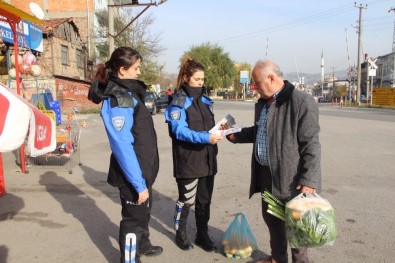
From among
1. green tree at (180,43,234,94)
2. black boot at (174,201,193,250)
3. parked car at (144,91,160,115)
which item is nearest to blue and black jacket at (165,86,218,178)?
black boot at (174,201,193,250)

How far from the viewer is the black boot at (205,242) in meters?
3.89

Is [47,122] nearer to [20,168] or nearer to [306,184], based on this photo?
[306,184]

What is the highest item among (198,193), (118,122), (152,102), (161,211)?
(152,102)

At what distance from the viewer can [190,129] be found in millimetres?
3537

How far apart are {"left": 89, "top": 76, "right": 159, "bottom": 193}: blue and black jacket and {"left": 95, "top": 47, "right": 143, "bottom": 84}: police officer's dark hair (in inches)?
3.2

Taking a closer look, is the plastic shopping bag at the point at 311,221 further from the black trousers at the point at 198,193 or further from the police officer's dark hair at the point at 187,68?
the police officer's dark hair at the point at 187,68

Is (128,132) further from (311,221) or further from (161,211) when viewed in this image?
(161,211)

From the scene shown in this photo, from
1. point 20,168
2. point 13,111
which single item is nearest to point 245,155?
point 20,168

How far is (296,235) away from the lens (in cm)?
275

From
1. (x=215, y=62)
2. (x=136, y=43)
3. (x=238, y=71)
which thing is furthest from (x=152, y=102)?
(x=238, y=71)

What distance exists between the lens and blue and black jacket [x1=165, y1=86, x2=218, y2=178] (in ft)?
11.6

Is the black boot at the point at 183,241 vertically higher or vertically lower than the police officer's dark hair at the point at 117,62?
lower

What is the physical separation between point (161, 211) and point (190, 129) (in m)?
1.96

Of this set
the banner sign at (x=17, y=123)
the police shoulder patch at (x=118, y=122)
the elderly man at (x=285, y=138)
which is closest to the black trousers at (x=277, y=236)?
the elderly man at (x=285, y=138)
